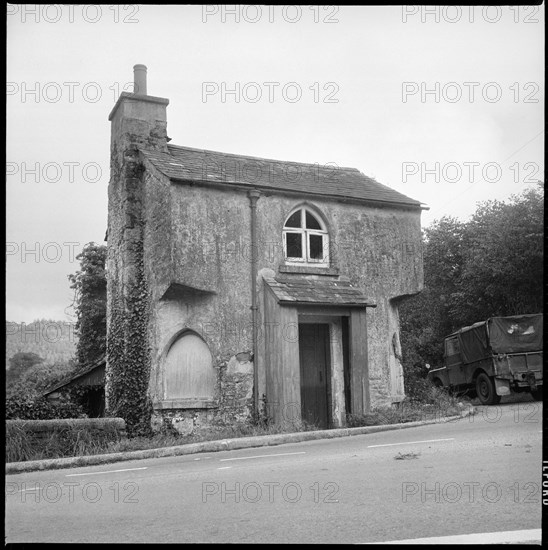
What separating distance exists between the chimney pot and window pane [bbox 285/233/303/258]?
5.53m

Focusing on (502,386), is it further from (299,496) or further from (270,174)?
(299,496)

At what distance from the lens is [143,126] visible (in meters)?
18.6

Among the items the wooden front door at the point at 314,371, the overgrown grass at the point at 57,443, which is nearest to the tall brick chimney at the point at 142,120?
the wooden front door at the point at 314,371

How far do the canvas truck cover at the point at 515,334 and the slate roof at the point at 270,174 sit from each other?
4.08 meters

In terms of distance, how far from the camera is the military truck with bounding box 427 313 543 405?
19.6 metres

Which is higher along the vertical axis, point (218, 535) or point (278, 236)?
point (278, 236)

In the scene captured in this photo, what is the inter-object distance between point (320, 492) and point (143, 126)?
13630 millimetres

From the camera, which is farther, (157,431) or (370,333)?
(370,333)

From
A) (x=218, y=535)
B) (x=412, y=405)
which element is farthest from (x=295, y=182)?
(x=218, y=535)

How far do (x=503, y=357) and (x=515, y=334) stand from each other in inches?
34.0

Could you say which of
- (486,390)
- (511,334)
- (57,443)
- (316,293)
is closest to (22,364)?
(316,293)

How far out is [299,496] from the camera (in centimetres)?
678

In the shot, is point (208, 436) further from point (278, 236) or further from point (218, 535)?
point (218, 535)

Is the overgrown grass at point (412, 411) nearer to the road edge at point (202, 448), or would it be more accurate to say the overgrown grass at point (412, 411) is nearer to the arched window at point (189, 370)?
the road edge at point (202, 448)
